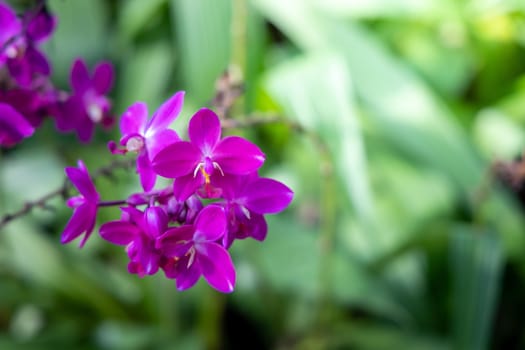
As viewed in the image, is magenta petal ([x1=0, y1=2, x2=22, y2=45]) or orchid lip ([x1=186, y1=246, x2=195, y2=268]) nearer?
orchid lip ([x1=186, y1=246, x2=195, y2=268])

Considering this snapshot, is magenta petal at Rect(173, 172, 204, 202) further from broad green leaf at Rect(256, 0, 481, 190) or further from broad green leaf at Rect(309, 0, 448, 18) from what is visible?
broad green leaf at Rect(309, 0, 448, 18)

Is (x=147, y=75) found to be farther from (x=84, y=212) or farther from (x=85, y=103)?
(x=84, y=212)

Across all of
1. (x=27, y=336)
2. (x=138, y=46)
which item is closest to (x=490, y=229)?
(x=27, y=336)

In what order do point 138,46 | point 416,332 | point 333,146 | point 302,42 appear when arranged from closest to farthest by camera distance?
point 333,146
point 416,332
point 302,42
point 138,46

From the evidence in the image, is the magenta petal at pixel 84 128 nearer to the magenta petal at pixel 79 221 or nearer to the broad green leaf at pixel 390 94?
the magenta petal at pixel 79 221

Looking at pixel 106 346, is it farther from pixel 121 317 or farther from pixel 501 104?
pixel 501 104

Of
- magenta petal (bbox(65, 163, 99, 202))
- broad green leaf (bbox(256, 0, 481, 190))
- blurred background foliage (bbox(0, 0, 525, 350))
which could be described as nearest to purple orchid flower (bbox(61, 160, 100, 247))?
magenta petal (bbox(65, 163, 99, 202))
